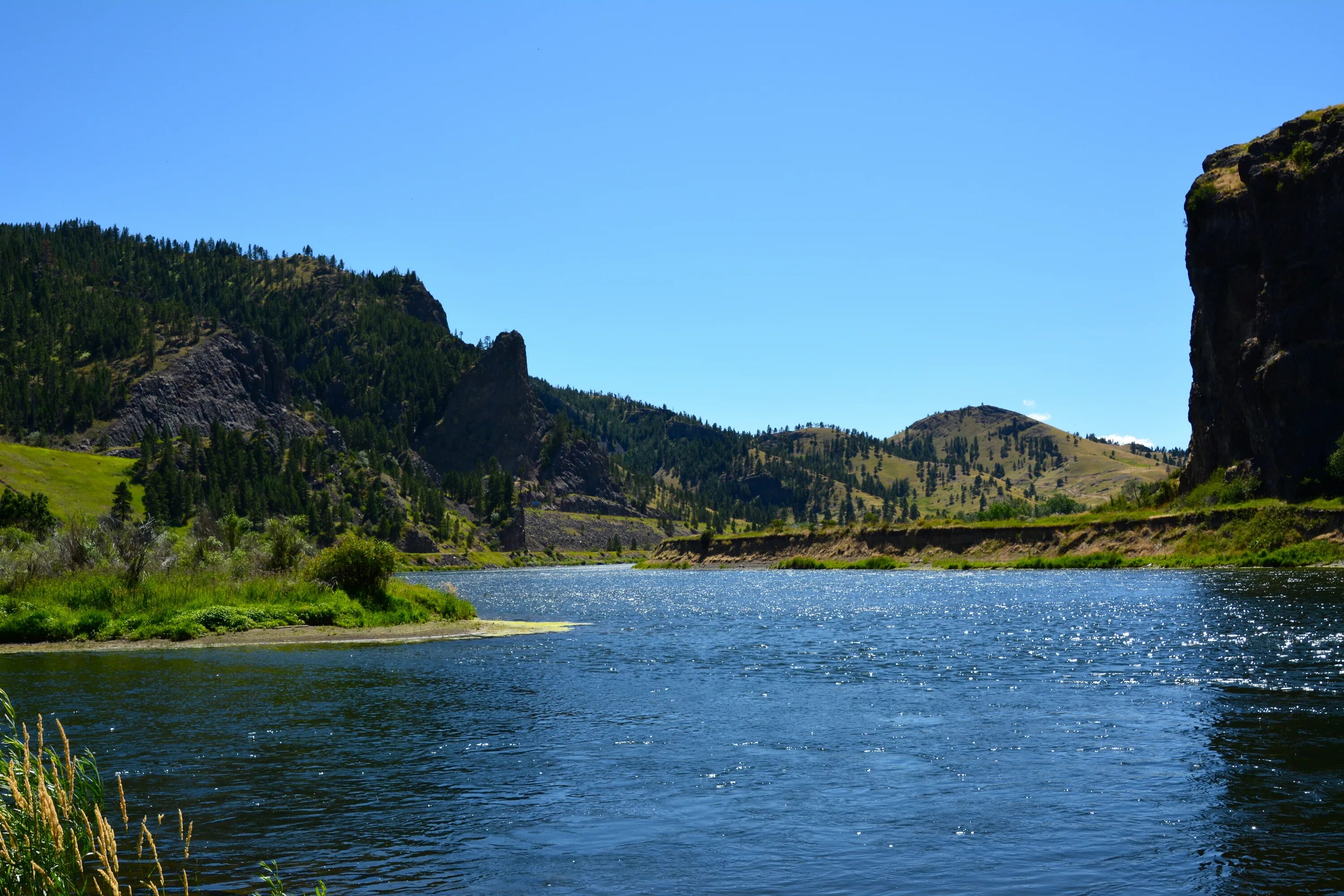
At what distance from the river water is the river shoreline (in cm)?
287

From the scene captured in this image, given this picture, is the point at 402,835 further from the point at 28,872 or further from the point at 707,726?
the point at 707,726

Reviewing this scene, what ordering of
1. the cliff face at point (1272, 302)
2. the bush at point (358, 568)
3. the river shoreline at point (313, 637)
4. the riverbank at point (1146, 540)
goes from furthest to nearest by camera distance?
the cliff face at point (1272, 302), the riverbank at point (1146, 540), the bush at point (358, 568), the river shoreline at point (313, 637)

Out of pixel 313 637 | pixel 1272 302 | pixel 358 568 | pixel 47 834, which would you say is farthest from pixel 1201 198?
pixel 47 834

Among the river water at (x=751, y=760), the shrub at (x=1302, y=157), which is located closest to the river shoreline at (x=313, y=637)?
the river water at (x=751, y=760)

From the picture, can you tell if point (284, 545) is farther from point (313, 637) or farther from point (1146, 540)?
point (1146, 540)

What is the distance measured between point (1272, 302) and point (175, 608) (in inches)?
5928

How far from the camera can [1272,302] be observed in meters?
147

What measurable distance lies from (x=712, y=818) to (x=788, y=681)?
2056 centimetres

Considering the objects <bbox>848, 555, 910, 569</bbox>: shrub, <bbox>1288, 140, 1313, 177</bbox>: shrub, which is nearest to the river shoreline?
<bbox>848, 555, 910, 569</bbox>: shrub

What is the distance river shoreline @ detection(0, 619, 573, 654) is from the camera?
55656 millimetres

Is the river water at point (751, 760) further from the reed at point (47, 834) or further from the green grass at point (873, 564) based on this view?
the green grass at point (873, 564)

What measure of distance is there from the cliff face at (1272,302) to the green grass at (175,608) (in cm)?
12756

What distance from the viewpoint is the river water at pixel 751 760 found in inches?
714

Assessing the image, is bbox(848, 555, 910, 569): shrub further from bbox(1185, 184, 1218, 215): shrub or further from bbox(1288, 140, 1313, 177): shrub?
bbox(1288, 140, 1313, 177): shrub
